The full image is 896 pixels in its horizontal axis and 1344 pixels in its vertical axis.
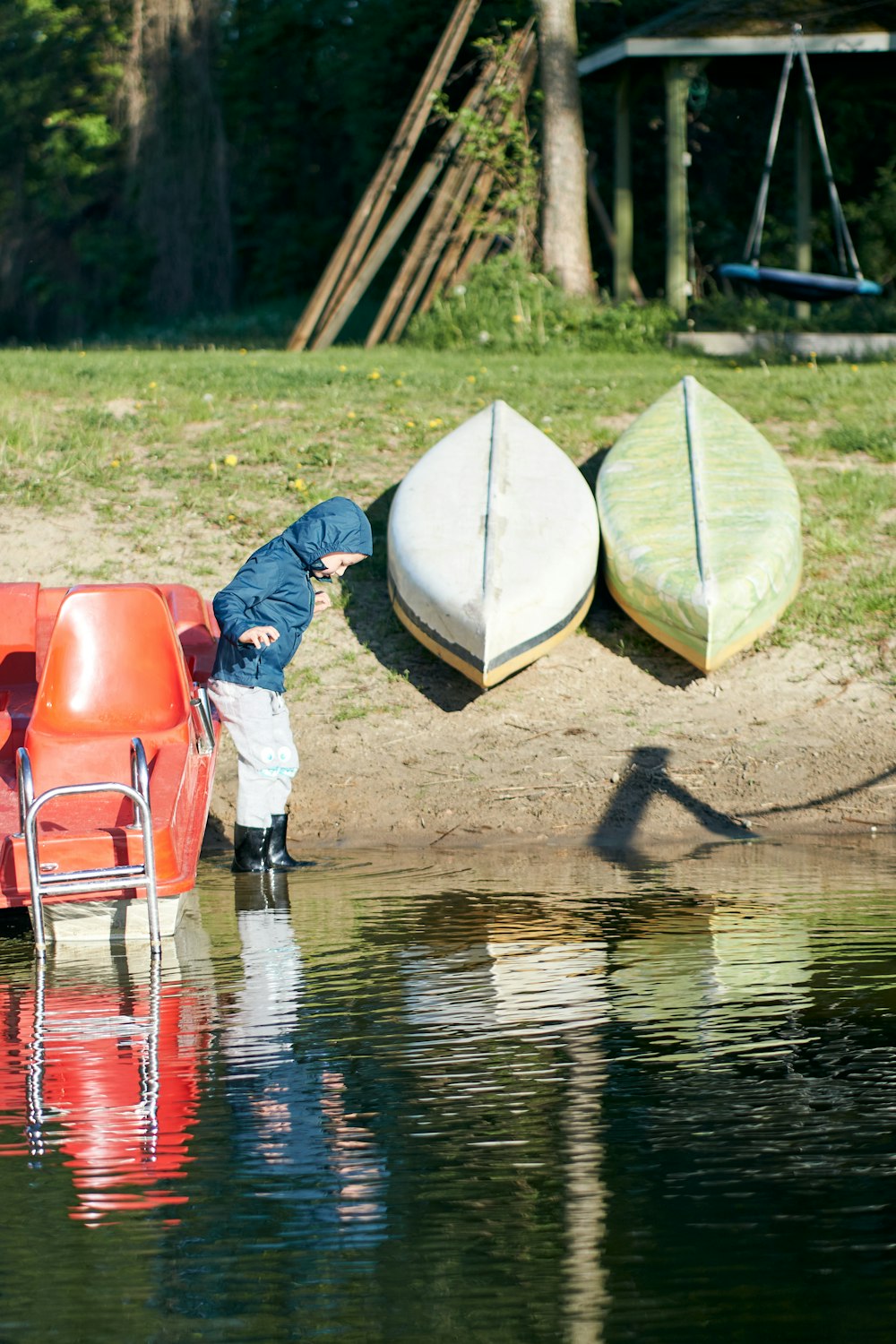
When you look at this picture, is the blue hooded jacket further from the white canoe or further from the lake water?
the white canoe

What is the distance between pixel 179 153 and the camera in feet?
99.1

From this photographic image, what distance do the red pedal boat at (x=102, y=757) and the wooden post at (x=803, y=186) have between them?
41.0 feet

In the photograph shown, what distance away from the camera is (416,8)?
77.9 feet

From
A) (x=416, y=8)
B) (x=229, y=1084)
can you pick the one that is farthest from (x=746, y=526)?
(x=416, y=8)

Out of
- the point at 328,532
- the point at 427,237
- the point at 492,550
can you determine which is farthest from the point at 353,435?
the point at 427,237

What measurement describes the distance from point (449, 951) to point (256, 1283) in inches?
95.5

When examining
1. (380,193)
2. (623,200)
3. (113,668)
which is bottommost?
(113,668)

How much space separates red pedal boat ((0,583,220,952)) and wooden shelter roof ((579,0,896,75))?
11.6m

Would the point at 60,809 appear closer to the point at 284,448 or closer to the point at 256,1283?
the point at 256,1283

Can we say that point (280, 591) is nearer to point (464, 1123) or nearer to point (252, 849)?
point (252, 849)

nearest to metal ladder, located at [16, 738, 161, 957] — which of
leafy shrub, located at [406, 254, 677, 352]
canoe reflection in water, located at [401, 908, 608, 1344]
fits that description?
canoe reflection in water, located at [401, 908, 608, 1344]

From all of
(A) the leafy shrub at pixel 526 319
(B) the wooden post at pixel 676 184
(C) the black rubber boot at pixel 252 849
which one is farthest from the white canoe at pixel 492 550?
(B) the wooden post at pixel 676 184

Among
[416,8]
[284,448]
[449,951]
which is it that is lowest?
[449,951]

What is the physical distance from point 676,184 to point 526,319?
229 centimetres
